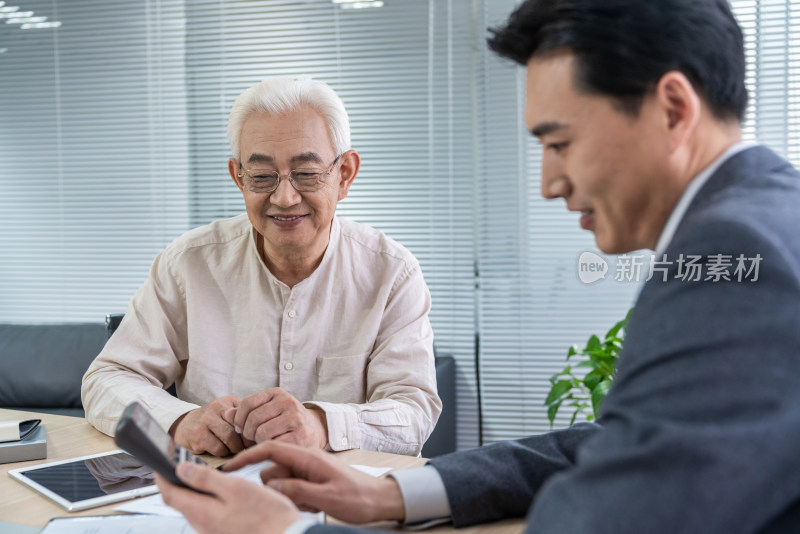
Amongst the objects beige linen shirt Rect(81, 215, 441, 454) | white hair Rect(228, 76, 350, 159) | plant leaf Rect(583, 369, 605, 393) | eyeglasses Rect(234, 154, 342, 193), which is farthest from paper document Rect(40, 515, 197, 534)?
plant leaf Rect(583, 369, 605, 393)

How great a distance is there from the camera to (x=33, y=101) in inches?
147

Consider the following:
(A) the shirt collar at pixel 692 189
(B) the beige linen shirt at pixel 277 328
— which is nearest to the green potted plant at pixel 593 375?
(B) the beige linen shirt at pixel 277 328

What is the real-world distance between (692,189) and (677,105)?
10 centimetres

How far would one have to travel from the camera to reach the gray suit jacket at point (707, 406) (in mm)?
625

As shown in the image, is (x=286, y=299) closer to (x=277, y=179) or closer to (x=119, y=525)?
(x=277, y=179)

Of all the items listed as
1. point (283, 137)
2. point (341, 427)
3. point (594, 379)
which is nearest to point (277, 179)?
point (283, 137)

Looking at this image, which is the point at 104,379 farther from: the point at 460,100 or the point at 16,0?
the point at 16,0

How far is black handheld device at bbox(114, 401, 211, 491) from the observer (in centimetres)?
83

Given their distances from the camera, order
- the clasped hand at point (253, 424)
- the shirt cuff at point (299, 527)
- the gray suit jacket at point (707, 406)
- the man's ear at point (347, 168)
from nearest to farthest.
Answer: the gray suit jacket at point (707, 406) < the shirt cuff at point (299, 527) < the clasped hand at point (253, 424) < the man's ear at point (347, 168)

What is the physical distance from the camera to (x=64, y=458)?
1.39m

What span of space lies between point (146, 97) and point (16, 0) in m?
0.88

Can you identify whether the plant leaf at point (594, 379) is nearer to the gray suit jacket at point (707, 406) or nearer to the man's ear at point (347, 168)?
the man's ear at point (347, 168)

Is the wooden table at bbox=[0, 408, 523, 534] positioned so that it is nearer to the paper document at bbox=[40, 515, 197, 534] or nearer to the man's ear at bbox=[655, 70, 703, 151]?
the paper document at bbox=[40, 515, 197, 534]

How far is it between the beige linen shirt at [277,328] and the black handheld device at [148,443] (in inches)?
32.3
